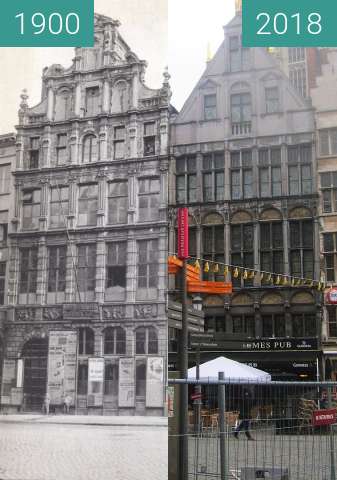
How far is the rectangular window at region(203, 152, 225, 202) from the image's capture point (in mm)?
5797

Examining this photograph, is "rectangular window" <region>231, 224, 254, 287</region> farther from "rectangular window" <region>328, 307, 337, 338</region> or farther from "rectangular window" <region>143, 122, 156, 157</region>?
"rectangular window" <region>143, 122, 156, 157</region>

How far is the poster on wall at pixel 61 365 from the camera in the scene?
14.4 feet

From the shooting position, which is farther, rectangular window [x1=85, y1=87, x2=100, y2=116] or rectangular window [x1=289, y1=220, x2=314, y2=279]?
rectangular window [x1=289, y1=220, x2=314, y2=279]

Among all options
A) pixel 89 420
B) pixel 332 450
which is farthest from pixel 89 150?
pixel 332 450

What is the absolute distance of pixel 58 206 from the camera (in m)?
4.71

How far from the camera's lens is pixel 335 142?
5504mm

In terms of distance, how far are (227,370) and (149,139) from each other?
2.08m

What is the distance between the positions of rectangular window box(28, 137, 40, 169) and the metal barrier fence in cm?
197

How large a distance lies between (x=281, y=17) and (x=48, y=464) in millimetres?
3571

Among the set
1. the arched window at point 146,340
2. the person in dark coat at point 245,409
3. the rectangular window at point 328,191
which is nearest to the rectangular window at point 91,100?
the arched window at point 146,340

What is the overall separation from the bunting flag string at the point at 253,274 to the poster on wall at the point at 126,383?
1.34 m

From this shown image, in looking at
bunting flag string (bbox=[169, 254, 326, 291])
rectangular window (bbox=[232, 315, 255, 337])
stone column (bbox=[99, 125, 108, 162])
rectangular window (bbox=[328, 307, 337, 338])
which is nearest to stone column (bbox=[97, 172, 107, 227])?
stone column (bbox=[99, 125, 108, 162])

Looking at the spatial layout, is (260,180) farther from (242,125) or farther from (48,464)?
(48,464)

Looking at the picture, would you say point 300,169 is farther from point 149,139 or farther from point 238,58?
point 149,139
